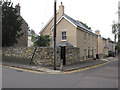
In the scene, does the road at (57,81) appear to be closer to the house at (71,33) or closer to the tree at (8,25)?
the tree at (8,25)

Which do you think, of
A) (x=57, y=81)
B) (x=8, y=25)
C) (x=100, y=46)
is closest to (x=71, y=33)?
(x=8, y=25)

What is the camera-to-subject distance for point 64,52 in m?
14.5

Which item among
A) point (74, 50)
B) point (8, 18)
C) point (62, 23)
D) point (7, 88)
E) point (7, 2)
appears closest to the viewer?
point (7, 88)

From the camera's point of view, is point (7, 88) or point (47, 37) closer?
point (7, 88)

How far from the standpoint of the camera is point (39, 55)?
13.9 meters

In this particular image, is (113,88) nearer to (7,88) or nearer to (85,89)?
(85,89)

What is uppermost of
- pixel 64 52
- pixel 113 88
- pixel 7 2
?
pixel 7 2

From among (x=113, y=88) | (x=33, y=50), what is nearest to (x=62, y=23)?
(x=33, y=50)

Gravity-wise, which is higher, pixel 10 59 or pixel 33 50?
pixel 33 50

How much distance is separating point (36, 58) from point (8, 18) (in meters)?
7.88

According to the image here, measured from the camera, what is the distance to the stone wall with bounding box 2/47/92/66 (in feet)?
44.5

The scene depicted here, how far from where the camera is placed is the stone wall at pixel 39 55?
13570mm

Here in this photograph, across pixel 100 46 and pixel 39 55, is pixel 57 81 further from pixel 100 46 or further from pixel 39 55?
pixel 100 46

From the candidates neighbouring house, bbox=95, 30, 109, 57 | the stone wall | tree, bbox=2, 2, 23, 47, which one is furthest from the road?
neighbouring house, bbox=95, 30, 109, 57
